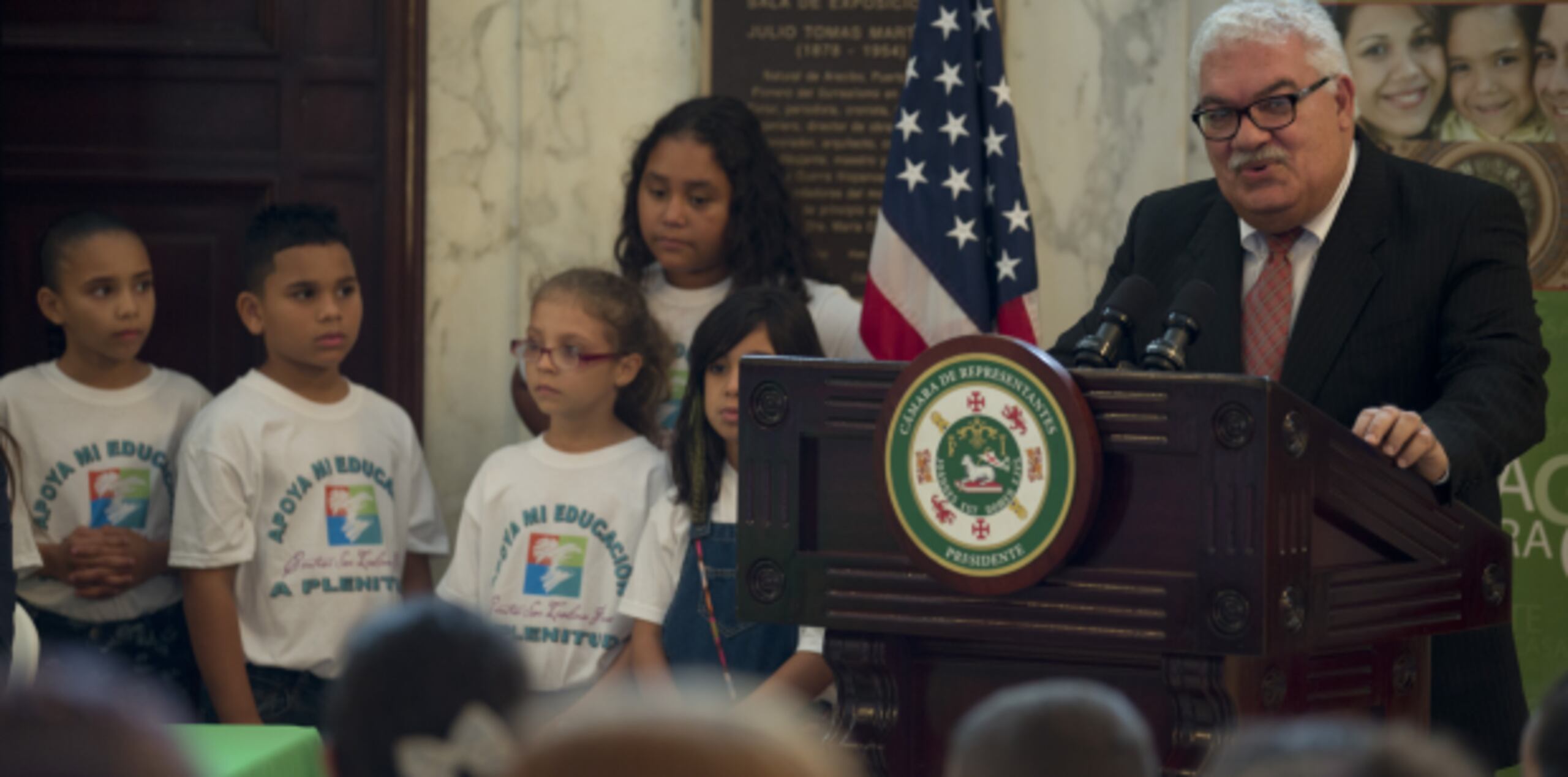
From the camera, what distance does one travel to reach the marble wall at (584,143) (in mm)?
5031

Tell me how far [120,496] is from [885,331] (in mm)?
1867

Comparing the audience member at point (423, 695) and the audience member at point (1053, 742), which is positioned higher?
the audience member at point (423, 695)

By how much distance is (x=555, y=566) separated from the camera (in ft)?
13.3

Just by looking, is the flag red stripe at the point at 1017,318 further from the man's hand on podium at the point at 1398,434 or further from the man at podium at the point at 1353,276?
the man's hand on podium at the point at 1398,434

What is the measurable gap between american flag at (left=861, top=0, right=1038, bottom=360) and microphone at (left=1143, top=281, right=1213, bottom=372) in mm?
2068

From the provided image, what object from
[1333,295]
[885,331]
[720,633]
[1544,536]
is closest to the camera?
[1333,295]

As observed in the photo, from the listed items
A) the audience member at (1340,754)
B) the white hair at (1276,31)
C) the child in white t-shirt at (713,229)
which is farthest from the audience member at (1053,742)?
the child in white t-shirt at (713,229)

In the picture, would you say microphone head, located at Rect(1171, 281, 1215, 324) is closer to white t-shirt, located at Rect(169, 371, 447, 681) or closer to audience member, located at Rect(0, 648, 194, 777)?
audience member, located at Rect(0, 648, 194, 777)

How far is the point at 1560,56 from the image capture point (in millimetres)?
4742

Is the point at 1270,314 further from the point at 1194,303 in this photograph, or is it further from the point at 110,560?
the point at 110,560

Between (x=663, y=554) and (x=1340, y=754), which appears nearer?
(x=1340, y=754)

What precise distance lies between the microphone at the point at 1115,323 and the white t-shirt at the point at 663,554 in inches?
65.4

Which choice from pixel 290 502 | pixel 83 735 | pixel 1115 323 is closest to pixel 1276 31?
pixel 1115 323

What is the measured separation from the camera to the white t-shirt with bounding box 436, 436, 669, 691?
13.1ft
